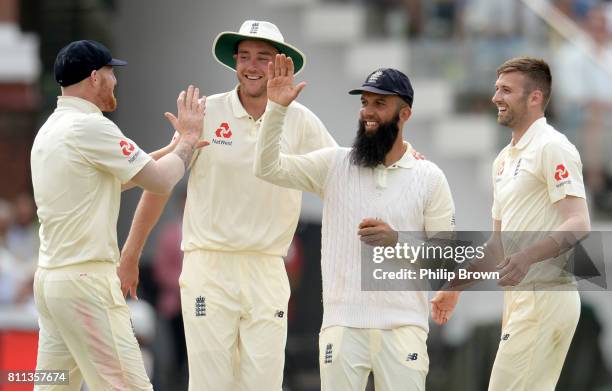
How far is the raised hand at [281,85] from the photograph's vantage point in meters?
7.07

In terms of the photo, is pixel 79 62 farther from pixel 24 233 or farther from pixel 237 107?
pixel 24 233

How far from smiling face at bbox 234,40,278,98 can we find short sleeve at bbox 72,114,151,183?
2.62 ft

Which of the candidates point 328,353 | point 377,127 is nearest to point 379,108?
point 377,127

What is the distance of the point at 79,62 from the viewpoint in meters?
7.16

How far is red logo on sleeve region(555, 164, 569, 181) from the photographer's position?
7.20 metres

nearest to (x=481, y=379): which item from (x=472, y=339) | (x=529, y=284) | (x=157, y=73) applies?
(x=472, y=339)

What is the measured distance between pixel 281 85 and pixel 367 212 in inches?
27.4

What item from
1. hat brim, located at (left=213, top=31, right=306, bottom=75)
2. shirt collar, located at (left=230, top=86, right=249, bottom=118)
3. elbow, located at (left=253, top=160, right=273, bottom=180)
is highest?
hat brim, located at (left=213, top=31, right=306, bottom=75)

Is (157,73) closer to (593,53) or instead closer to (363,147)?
(593,53)

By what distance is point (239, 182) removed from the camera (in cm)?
757

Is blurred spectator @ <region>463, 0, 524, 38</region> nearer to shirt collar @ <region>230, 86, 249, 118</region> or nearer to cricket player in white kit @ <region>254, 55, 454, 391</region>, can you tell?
shirt collar @ <region>230, 86, 249, 118</region>

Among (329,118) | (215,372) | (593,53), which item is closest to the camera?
(215,372)

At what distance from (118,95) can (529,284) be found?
8.34 m

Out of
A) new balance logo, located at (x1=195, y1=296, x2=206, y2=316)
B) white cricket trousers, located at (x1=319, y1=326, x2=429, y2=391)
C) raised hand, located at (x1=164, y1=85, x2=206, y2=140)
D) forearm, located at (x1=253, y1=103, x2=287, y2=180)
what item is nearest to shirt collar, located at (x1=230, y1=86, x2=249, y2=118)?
raised hand, located at (x1=164, y1=85, x2=206, y2=140)
